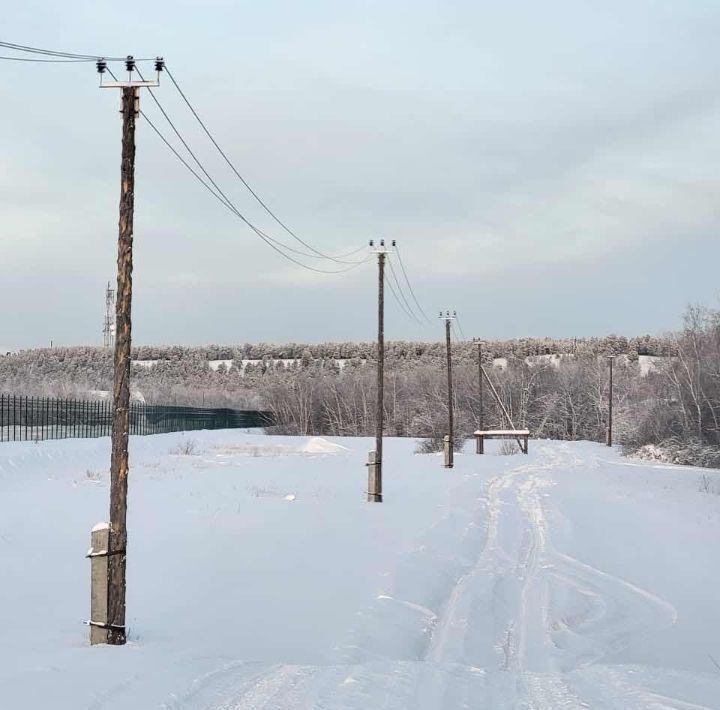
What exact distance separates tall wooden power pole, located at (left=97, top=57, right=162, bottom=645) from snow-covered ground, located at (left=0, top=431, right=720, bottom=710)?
95cm

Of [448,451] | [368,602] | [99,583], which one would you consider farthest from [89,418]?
[99,583]

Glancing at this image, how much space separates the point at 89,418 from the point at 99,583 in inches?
1882

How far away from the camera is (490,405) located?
3425 inches

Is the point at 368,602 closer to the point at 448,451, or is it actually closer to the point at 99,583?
the point at 99,583

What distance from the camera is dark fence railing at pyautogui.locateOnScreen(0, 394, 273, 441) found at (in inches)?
1651

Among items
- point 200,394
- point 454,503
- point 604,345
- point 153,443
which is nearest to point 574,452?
point 153,443

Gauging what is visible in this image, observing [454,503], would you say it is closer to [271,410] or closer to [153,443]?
[153,443]

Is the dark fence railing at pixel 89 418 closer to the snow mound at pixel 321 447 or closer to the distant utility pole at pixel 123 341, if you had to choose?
the snow mound at pixel 321 447

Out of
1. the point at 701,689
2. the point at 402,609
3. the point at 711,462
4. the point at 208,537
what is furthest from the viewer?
the point at 711,462

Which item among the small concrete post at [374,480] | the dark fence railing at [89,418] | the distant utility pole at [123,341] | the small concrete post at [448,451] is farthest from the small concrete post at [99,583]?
the dark fence railing at [89,418]

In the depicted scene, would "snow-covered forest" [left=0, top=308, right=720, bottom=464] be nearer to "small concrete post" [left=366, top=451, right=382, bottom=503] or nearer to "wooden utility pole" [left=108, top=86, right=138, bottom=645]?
"small concrete post" [left=366, top=451, right=382, bottom=503]

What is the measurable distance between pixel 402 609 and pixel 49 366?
564 ft

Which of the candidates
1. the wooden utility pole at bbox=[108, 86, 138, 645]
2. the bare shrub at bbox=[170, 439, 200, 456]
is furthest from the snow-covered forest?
the wooden utility pole at bbox=[108, 86, 138, 645]

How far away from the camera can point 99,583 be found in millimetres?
8203
